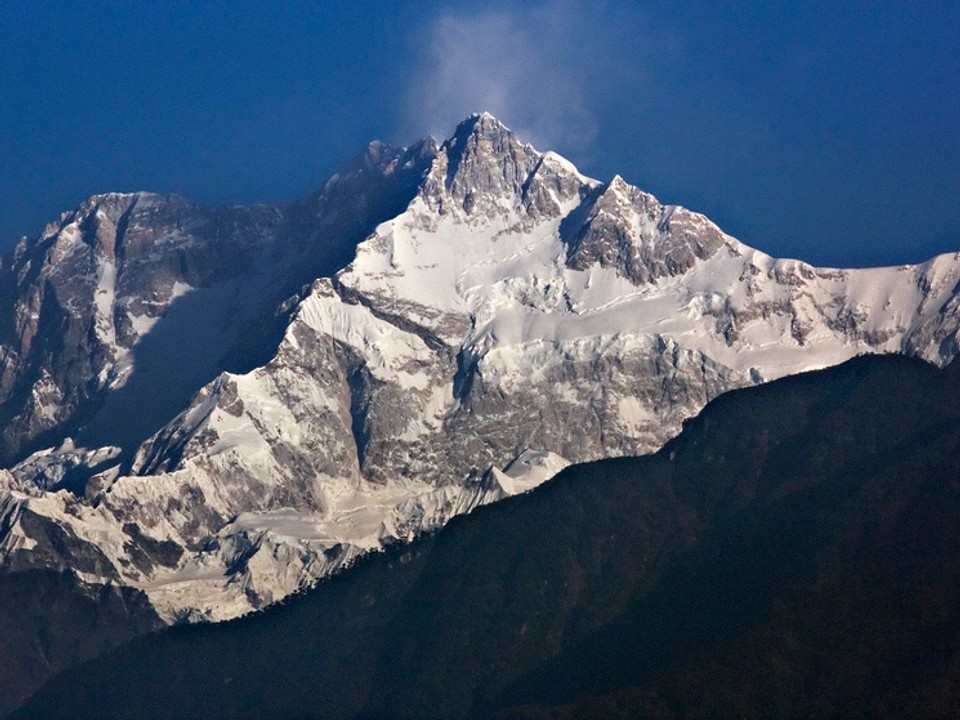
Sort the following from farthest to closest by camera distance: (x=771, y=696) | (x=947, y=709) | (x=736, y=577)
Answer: (x=736, y=577)
(x=771, y=696)
(x=947, y=709)

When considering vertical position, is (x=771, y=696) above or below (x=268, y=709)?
below

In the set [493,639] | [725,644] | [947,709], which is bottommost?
[947,709]

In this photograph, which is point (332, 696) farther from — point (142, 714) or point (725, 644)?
point (725, 644)

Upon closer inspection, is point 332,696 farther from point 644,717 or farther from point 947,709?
point 947,709

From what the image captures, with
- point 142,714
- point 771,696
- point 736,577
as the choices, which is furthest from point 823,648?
point 142,714

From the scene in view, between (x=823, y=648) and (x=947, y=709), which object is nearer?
(x=947, y=709)

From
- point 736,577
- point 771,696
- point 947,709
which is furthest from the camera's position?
point 736,577

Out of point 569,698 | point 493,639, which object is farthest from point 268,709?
point 569,698

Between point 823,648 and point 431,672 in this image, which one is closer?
point 823,648

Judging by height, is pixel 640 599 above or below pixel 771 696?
above
